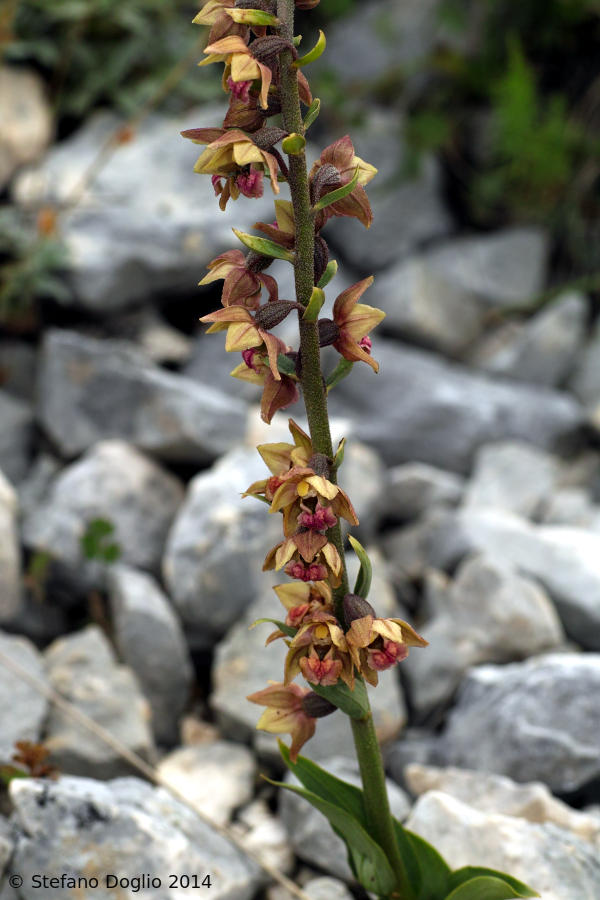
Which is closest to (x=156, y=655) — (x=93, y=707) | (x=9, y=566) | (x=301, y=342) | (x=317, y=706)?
(x=93, y=707)

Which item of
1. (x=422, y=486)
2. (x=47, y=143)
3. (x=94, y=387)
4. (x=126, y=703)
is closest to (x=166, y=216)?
(x=47, y=143)

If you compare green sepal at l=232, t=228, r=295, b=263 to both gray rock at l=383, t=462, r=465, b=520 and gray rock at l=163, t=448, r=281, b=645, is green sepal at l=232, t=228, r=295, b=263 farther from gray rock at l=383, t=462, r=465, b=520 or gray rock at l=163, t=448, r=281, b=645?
gray rock at l=383, t=462, r=465, b=520

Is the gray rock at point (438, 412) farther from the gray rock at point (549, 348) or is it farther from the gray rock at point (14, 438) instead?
the gray rock at point (14, 438)

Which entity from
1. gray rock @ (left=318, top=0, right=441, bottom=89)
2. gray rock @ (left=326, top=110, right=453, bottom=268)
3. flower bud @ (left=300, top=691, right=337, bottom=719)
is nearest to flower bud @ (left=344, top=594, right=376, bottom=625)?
flower bud @ (left=300, top=691, right=337, bottom=719)

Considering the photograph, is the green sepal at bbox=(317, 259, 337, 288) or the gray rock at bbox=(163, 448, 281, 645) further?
the gray rock at bbox=(163, 448, 281, 645)

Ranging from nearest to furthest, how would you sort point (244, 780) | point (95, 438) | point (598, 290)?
point (244, 780)
point (95, 438)
point (598, 290)

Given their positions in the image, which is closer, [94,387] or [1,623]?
[1,623]

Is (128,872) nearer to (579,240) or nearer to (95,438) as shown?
(95,438)
